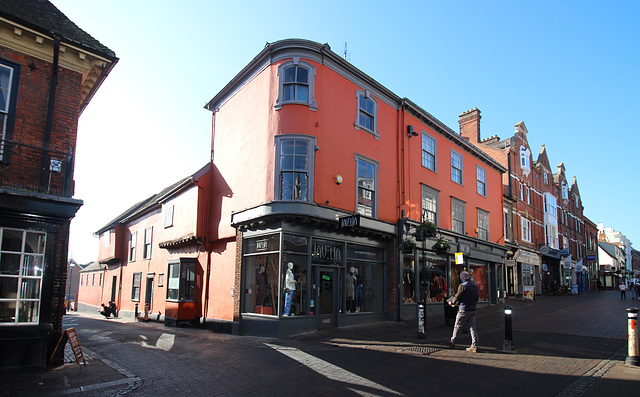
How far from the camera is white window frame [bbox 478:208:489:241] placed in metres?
→ 23.0

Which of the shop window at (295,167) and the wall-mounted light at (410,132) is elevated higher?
the wall-mounted light at (410,132)

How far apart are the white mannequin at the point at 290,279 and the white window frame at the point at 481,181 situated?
14.7 m

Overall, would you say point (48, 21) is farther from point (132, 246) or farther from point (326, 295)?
point (132, 246)

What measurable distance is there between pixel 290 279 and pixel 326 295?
1.69 meters

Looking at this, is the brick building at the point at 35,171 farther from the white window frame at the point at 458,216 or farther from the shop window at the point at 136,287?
the white window frame at the point at 458,216

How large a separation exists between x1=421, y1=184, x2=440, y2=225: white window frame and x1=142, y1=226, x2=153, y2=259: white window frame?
13.9 m

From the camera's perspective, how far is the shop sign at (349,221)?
1301 centimetres

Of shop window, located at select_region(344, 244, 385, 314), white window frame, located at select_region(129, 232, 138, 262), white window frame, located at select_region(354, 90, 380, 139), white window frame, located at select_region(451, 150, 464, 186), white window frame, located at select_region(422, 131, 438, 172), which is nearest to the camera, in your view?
shop window, located at select_region(344, 244, 385, 314)

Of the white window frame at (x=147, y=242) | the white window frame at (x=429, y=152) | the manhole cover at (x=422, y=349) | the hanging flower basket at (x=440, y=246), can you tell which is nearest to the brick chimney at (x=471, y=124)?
the white window frame at (x=429, y=152)

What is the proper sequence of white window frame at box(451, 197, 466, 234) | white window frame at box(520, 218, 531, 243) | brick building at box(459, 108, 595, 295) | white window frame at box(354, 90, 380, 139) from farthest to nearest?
white window frame at box(520, 218, 531, 243) → brick building at box(459, 108, 595, 295) → white window frame at box(451, 197, 466, 234) → white window frame at box(354, 90, 380, 139)

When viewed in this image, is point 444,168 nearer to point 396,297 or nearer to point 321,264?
point 396,297

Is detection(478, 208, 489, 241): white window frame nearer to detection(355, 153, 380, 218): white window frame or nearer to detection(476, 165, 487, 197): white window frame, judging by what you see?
detection(476, 165, 487, 197): white window frame

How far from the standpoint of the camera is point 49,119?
8.62 m

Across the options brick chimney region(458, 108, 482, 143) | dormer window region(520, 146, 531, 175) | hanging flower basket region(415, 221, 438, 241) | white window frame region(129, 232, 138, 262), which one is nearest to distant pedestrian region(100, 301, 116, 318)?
white window frame region(129, 232, 138, 262)
